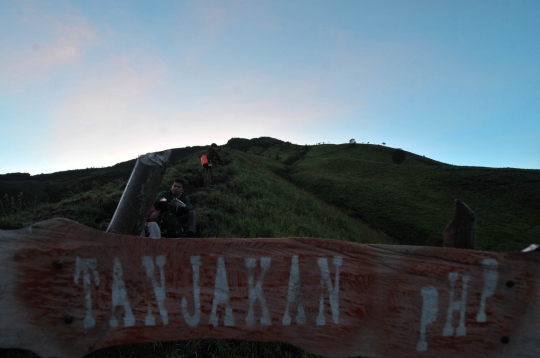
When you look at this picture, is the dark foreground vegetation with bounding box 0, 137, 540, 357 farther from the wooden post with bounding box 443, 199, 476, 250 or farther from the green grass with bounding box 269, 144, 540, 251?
the wooden post with bounding box 443, 199, 476, 250

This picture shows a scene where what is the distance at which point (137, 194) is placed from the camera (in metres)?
2.23

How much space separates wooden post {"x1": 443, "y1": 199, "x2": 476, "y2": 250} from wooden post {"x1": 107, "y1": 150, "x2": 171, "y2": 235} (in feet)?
6.44

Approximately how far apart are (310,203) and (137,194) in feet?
46.9

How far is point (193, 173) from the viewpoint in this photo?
14578mm

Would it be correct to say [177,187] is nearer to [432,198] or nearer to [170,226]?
[170,226]

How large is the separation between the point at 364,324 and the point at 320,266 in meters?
0.36

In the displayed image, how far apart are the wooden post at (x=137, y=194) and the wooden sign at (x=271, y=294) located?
2.34 feet

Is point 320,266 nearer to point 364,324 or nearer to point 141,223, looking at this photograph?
point 364,324

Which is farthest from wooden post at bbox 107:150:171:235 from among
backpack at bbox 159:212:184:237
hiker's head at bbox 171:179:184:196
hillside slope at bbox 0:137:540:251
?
hillside slope at bbox 0:137:540:251

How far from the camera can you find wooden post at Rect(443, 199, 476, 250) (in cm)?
189

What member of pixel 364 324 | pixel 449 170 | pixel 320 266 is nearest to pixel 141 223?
pixel 320 266

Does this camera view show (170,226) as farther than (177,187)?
No

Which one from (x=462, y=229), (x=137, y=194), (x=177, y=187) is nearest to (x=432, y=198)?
(x=177, y=187)

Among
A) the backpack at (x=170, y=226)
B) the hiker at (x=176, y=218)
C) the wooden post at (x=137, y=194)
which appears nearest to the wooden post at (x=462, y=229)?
the wooden post at (x=137, y=194)
